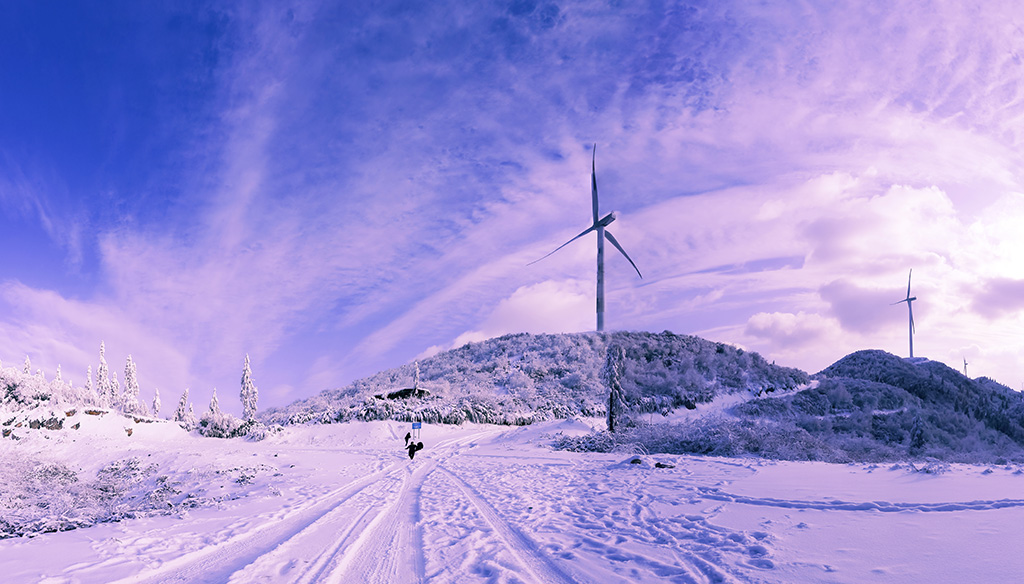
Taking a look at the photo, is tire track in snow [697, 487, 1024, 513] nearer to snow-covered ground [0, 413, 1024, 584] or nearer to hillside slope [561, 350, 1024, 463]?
snow-covered ground [0, 413, 1024, 584]

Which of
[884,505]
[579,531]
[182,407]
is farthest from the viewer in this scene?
[182,407]

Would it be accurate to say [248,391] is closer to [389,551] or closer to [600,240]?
[600,240]

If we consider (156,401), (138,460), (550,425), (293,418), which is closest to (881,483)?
(138,460)

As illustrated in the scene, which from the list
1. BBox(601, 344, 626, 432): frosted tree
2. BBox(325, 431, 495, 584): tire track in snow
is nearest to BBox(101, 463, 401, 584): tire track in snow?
BBox(325, 431, 495, 584): tire track in snow

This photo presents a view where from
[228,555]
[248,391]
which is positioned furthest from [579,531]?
[248,391]

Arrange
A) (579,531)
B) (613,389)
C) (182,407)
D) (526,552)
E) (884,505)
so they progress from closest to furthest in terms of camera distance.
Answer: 1. (526,552)
2. (884,505)
3. (579,531)
4. (613,389)
5. (182,407)

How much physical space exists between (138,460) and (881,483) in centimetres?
2833

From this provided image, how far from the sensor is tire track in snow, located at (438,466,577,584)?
19.5 feet

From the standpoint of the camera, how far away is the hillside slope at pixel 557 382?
48.3 m

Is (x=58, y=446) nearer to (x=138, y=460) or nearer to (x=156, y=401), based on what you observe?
(x=138, y=460)

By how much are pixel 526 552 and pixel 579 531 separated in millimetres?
1521

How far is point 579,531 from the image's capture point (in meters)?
8.26

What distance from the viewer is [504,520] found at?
9383mm

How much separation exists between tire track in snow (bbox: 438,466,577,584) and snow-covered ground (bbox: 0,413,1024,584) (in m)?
0.04
